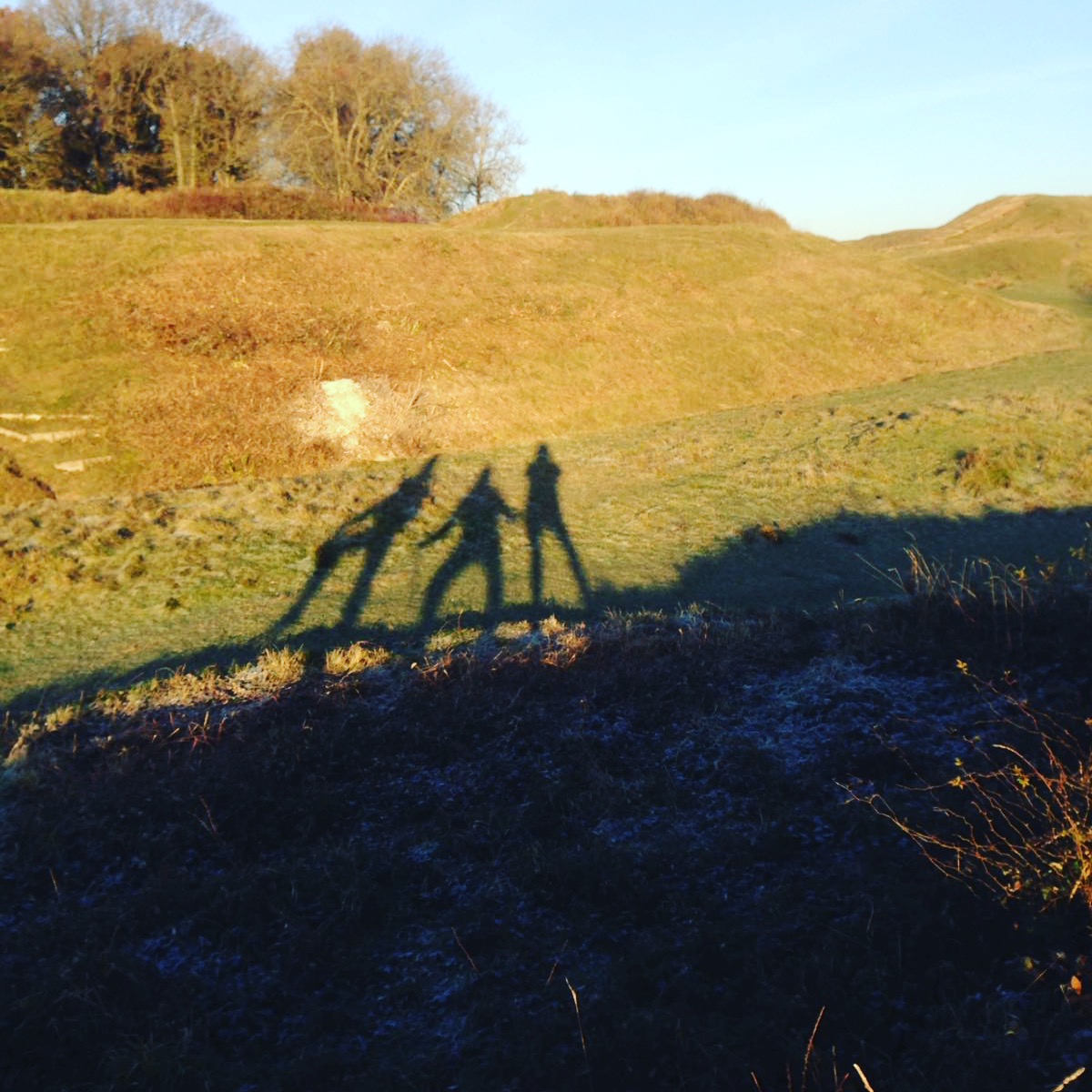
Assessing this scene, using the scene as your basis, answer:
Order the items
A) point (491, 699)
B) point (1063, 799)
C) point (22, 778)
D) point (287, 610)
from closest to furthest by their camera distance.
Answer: point (1063, 799)
point (22, 778)
point (491, 699)
point (287, 610)

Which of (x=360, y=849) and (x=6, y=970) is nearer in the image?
(x=6, y=970)

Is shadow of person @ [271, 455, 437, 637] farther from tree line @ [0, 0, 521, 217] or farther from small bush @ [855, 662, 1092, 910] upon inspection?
tree line @ [0, 0, 521, 217]

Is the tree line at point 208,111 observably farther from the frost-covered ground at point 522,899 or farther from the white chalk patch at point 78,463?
the frost-covered ground at point 522,899

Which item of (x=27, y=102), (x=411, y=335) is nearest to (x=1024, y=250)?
(x=411, y=335)

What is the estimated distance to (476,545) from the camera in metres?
13.5

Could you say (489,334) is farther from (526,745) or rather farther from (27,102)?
(27,102)

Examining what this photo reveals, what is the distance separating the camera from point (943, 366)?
29.7 meters

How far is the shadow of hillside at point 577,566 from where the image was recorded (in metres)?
9.73

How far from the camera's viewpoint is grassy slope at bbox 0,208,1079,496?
59.5ft

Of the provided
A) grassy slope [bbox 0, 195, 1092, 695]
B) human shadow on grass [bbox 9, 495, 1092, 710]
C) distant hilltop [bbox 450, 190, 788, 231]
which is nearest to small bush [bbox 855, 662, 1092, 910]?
human shadow on grass [bbox 9, 495, 1092, 710]

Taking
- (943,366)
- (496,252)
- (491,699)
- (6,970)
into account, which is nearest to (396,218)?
(496,252)

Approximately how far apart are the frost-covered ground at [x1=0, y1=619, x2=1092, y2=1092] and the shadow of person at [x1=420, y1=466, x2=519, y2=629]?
12.3 feet

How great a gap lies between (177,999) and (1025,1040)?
3530mm

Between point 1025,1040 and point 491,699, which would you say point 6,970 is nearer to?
point 491,699
